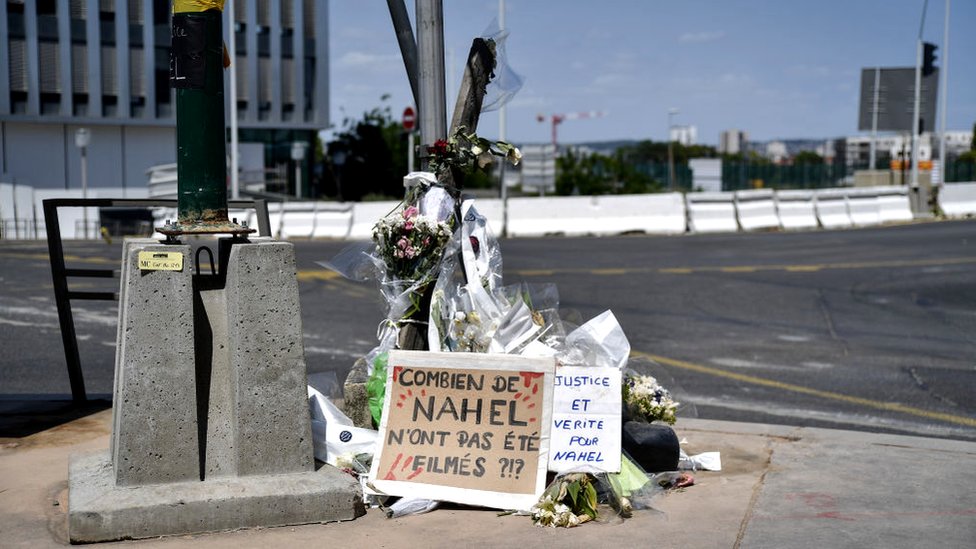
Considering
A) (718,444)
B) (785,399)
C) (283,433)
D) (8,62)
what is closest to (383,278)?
(283,433)

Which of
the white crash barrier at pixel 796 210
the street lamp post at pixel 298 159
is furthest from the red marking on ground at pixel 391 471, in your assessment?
the street lamp post at pixel 298 159

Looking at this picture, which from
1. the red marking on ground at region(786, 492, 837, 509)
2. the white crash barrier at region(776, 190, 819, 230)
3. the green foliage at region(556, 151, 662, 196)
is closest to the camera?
the red marking on ground at region(786, 492, 837, 509)

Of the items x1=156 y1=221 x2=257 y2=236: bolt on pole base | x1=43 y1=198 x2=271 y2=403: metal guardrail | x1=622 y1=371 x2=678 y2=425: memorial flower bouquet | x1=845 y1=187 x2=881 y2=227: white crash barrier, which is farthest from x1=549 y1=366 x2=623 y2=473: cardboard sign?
x1=845 y1=187 x2=881 y2=227: white crash barrier

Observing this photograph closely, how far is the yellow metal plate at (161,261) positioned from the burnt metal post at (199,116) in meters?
0.15

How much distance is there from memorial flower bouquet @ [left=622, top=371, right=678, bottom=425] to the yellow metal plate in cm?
270

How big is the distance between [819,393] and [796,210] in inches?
836

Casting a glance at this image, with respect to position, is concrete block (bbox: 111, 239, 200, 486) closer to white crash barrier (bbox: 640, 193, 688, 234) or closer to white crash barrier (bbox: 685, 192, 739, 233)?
white crash barrier (bbox: 640, 193, 688, 234)

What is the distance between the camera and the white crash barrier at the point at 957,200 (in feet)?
111

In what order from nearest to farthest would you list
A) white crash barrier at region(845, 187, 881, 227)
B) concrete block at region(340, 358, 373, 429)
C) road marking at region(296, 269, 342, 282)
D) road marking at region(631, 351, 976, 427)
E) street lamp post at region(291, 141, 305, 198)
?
1. concrete block at region(340, 358, 373, 429)
2. road marking at region(631, 351, 976, 427)
3. road marking at region(296, 269, 342, 282)
4. white crash barrier at region(845, 187, 881, 227)
5. street lamp post at region(291, 141, 305, 198)

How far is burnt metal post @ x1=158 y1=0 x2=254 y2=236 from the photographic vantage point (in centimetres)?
535

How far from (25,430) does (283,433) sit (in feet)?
8.61

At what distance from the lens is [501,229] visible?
29.5 meters

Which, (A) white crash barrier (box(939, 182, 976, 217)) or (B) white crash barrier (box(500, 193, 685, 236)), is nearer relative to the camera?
(B) white crash barrier (box(500, 193, 685, 236))

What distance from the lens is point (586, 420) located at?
5.98m
